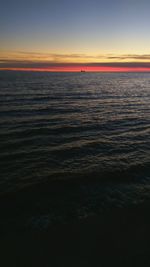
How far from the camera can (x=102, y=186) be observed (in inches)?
440

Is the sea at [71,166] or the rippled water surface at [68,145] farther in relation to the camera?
the rippled water surface at [68,145]

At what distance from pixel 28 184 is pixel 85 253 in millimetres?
5285

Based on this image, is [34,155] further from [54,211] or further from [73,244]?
[73,244]

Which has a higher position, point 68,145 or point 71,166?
point 68,145

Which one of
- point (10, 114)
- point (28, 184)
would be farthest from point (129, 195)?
point (10, 114)

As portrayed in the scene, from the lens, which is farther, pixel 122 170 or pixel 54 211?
pixel 122 170

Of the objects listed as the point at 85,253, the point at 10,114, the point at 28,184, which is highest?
the point at 10,114

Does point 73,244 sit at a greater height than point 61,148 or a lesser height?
lesser

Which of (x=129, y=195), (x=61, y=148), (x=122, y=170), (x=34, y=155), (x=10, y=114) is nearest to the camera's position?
(x=129, y=195)

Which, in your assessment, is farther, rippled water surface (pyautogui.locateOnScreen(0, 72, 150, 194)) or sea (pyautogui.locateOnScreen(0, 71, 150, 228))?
rippled water surface (pyautogui.locateOnScreen(0, 72, 150, 194))

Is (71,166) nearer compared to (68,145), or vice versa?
(71,166)

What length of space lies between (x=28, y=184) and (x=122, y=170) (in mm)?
6207

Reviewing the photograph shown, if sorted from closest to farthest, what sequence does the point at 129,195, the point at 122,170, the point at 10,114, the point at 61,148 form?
the point at 129,195, the point at 122,170, the point at 61,148, the point at 10,114

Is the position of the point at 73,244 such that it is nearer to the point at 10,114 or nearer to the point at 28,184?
the point at 28,184
